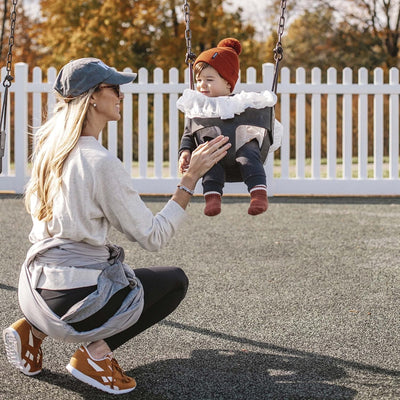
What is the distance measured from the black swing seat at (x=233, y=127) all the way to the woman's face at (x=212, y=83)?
0.61ft

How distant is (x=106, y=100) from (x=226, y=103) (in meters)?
0.78

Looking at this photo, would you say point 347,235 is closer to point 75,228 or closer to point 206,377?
point 206,377

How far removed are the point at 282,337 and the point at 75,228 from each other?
141cm

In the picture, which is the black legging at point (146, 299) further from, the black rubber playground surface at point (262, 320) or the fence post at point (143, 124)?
the fence post at point (143, 124)

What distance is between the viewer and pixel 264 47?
2388 cm

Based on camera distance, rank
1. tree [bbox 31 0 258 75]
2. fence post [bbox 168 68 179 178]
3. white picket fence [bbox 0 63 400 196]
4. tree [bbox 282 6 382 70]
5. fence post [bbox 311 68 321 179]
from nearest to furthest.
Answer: fence post [bbox 168 68 179 178] → white picket fence [bbox 0 63 400 196] → fence post [bbox 311 68 321 179] → tree [bbox 31 0 258 75] → tree [bbox 282 6 382 70]

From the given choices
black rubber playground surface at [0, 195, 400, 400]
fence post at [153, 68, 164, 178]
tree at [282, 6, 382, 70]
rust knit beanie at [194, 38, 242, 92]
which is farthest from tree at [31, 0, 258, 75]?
rust knit beanie at [194, 38, 242, 92]

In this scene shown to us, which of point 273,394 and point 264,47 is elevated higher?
point 264,47

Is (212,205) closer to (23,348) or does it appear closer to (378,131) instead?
(23,348)

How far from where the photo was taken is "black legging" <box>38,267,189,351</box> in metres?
2.81

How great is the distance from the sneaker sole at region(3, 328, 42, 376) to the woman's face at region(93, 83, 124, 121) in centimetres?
102

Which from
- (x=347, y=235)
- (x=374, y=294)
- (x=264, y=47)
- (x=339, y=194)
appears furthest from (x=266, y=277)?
(x=264, y=47)

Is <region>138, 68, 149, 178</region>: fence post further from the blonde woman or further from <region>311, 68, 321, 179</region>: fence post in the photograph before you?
the blonde woman

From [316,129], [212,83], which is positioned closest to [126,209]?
[212,83]
